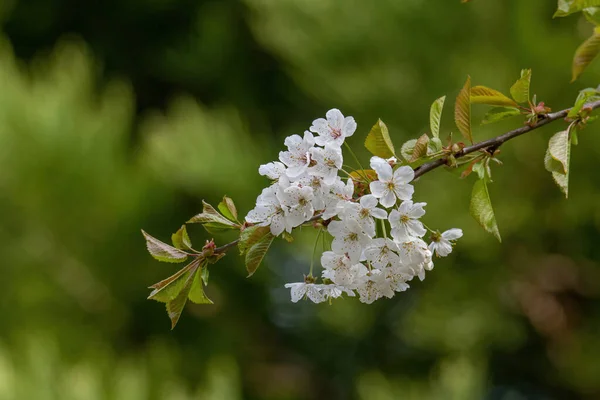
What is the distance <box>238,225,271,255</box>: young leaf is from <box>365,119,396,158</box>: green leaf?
80 mm

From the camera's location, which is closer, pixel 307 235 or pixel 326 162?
pixel 326 162

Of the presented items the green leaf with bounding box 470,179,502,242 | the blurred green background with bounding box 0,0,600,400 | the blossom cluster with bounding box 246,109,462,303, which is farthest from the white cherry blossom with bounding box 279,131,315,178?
the blurred green background with bounding box 0,0,600,400

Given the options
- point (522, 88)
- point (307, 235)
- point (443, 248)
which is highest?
point (522, 88)

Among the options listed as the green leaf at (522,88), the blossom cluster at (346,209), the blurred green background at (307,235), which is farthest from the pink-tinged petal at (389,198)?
the blurred green background at (307,235)

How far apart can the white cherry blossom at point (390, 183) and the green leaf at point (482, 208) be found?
50mm

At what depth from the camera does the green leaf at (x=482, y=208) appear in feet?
1.45

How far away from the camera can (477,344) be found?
1749 mm

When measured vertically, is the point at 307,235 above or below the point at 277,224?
below

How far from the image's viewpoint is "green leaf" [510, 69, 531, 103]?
0.45 metres

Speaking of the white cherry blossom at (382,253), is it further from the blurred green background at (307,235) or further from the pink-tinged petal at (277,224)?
the blurred green background at (307,235)

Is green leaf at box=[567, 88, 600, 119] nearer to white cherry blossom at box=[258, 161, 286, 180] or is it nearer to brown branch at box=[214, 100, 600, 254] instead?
brown branch at box=[214, 100, 600, 254]

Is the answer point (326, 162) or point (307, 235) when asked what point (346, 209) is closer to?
point (326, 162)

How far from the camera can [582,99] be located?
1.36 feet

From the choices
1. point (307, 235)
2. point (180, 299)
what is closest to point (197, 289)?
point (180, 299)
